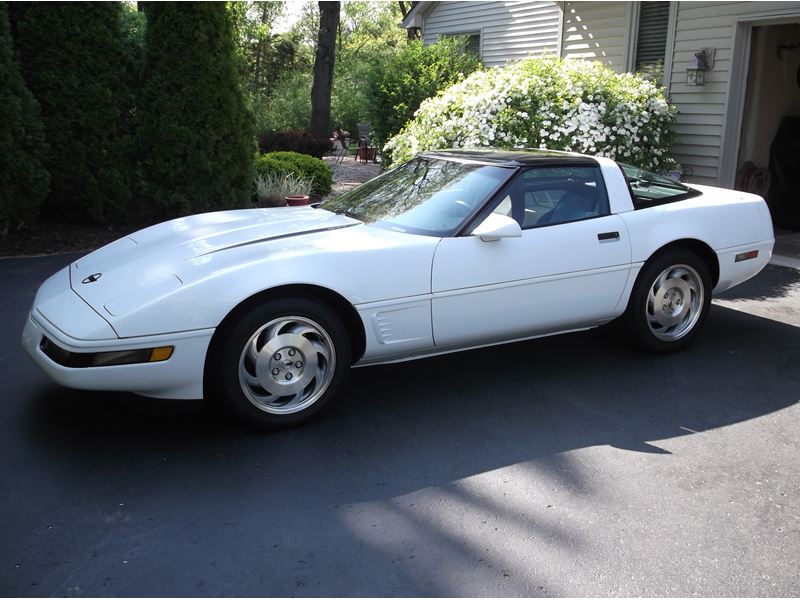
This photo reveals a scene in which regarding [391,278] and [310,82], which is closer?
[391,278]

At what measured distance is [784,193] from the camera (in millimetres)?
10172

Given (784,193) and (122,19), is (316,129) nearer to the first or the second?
(122,19)

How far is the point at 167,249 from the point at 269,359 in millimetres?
954

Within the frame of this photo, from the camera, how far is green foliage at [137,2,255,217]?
9102mm

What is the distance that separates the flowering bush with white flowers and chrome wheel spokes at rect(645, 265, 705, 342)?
3820mm

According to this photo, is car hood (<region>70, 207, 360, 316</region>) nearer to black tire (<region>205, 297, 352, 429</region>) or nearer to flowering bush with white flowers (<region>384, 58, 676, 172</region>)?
black tire (<region>205, 297, 352, 429</region>)

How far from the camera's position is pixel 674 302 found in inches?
200

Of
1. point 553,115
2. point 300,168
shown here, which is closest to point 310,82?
point 300,168

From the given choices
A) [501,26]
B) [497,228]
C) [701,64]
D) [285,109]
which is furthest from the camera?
[285,109]

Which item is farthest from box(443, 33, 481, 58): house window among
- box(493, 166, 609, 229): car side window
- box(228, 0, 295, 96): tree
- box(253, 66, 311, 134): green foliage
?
box(228, 0, 295, 96): tree

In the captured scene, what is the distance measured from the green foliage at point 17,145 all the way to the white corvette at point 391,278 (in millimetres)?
4051

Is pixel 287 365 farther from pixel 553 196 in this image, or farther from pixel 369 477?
pixel 553 196

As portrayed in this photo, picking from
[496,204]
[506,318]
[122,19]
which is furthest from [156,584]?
[122,19]

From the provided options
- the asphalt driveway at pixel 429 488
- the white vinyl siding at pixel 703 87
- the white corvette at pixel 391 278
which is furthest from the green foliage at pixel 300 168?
the asphalt driveway at pixel 429 488
